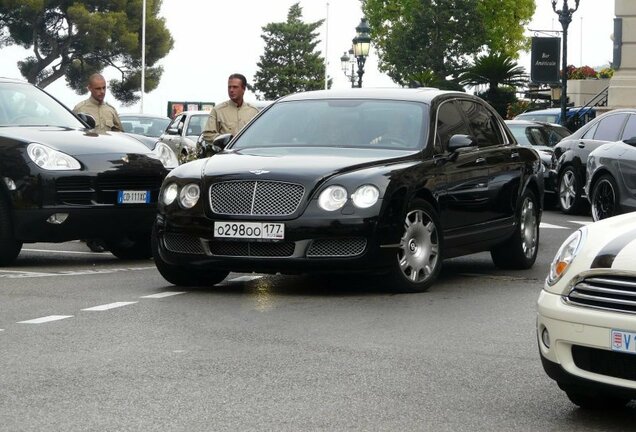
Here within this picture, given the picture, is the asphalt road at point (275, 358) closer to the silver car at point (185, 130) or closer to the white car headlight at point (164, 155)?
the white car headlight at point (164, 155)

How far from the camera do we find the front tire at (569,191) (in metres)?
22.6

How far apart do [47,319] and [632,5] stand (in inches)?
1342

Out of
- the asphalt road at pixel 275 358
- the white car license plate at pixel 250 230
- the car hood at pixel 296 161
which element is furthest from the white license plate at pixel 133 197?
the white car license plate at pixel 250 230

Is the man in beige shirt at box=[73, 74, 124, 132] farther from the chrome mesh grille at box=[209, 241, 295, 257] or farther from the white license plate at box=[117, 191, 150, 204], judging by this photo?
the chrome mesh grille at box=[209, 241, 295, 257]

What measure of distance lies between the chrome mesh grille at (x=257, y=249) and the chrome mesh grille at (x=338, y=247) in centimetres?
17

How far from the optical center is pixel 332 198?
35.4 ft

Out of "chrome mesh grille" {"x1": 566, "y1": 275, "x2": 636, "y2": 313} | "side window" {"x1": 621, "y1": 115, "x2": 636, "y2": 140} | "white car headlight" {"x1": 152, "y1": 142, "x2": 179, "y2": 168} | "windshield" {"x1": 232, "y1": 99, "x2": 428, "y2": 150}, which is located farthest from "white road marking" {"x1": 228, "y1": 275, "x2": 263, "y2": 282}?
"side window" {"x1": 621, "y1": 115, "x2": 636, "y2": 140}

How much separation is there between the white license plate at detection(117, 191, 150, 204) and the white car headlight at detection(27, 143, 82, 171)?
498mm

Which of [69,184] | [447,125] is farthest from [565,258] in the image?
[69,184]

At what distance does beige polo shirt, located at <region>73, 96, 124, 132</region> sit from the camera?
17.2 metres

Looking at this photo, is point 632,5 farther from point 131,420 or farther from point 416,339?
point 131,420

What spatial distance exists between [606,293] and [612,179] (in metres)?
12.8

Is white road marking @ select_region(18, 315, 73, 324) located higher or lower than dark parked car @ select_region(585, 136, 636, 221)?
lower

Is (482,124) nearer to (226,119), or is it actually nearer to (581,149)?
(226,119)
